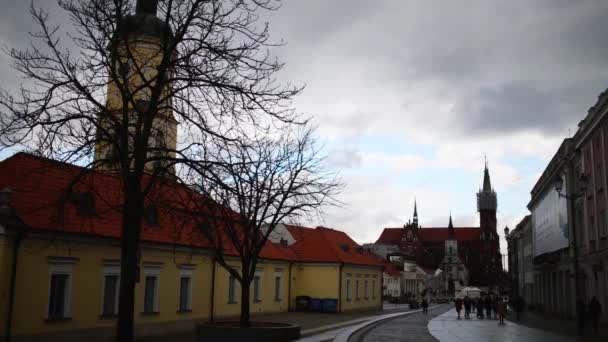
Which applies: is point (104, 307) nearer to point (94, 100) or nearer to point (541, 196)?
point (94, 100)

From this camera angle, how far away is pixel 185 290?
92.6ft

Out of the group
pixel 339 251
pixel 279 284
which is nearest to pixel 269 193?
pixel 279 284

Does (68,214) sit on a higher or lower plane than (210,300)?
higher

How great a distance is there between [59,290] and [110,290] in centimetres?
258

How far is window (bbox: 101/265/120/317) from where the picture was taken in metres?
22.5

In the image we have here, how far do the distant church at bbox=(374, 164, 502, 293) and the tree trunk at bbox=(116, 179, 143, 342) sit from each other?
449 feet

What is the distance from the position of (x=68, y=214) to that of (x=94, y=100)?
8540 mm

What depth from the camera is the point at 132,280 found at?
45.0 feet

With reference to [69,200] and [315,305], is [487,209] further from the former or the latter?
[69,200]

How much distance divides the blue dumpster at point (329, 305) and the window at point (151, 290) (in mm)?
21006

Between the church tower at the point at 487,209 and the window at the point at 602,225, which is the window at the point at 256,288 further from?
the church tower at the point at 487,209

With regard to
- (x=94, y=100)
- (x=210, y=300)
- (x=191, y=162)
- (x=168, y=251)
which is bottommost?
(x=210, y=300)

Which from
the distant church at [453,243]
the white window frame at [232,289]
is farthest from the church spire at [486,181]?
the white window frame at [232,289]

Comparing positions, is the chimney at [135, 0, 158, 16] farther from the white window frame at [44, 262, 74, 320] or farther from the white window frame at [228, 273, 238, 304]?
the white window frame at [228, 273, 238, 304]
